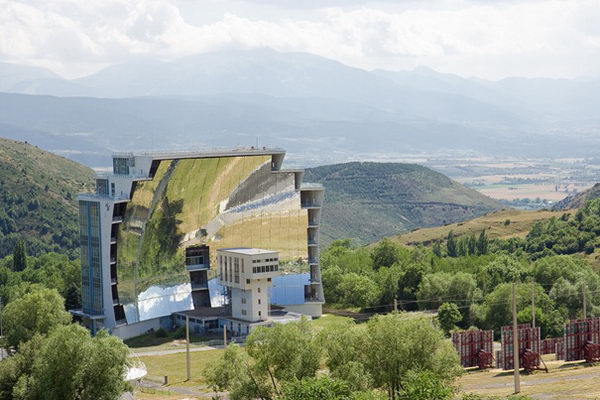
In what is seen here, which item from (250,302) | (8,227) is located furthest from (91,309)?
(8,227)

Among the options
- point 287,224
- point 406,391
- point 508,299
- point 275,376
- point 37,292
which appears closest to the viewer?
point 406,391

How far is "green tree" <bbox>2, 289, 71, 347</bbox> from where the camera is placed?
282 feet

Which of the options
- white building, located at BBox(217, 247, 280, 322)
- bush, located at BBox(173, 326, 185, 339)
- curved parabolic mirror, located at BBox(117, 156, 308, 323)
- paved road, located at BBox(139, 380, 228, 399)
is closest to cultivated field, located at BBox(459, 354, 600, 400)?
paved road, located at BBox(139, 380, 228, 399)

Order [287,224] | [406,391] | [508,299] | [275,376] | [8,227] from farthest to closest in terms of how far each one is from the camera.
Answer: [8,227]
[287,224]
[508,299]
[275,376]
[406,391]

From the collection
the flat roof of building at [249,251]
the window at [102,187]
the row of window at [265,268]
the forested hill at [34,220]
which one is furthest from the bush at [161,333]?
the forested hill at [34,220]

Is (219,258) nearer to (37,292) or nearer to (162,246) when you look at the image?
(162,246)

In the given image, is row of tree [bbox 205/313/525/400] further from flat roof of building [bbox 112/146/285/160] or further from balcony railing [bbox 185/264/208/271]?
balcony railing [bbox 185/264/208/271]

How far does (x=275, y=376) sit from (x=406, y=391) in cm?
1260

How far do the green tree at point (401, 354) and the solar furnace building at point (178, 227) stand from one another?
132ft

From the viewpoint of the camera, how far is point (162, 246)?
102 meters

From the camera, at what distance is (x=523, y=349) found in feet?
251

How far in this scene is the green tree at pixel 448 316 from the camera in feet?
318

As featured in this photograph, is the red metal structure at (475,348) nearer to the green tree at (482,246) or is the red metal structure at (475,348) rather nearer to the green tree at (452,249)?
the green tree at (482,246)

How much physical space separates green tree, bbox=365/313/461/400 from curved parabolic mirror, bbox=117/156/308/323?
4017 centimetres
